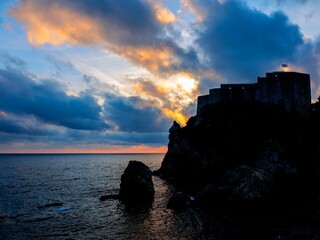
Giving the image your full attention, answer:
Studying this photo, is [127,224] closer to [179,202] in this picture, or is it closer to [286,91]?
[179,202]

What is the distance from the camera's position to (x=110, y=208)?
123ft

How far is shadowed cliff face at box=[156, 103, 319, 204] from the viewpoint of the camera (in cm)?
5146

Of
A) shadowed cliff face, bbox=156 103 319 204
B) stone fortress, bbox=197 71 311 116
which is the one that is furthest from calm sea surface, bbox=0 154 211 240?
stone fortress, bbox=197 71 311 116

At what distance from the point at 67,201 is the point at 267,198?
91.8ft

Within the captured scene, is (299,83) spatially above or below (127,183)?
above

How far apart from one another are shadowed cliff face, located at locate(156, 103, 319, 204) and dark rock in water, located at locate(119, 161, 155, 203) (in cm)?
1137

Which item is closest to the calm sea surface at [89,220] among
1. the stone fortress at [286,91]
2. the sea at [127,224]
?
the sea at [127,224]

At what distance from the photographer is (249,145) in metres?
56.3

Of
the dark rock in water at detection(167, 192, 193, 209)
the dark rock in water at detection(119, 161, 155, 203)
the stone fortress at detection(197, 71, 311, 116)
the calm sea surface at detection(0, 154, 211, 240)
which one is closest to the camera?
the calm sea surface at detection(0, 154, 211, 240)

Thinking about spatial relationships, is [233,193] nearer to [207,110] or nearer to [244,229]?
[244,229]

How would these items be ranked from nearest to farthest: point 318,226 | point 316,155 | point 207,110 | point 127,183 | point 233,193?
point 318,226 → point 233,193 → point 127,183 → point 316,155 → point 207,110

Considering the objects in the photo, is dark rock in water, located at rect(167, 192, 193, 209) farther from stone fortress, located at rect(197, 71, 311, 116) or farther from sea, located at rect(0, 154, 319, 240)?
stone fortress, located at rect(197, 71, 311, 116)

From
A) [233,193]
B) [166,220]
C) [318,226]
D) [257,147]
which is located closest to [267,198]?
[233,193]

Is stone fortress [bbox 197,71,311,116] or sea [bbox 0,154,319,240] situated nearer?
sea [bbox 0,154,319,240]
